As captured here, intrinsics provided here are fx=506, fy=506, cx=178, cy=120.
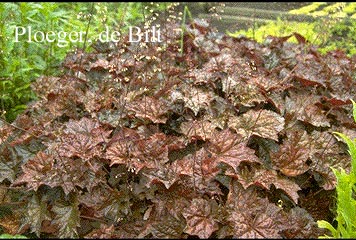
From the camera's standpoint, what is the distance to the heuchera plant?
251cm

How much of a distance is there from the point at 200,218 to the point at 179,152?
64 cm

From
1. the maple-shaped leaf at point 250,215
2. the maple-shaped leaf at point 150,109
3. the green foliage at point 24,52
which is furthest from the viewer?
the green foliage at point 24,52

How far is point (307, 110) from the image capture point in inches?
→ 127

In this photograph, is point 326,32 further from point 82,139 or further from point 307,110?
point 82,139

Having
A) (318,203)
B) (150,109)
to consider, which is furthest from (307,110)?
(150,109)

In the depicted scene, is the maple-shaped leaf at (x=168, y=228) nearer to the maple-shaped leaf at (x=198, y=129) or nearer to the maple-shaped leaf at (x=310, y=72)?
the maple-shaped leaf at (x=198, y=129)

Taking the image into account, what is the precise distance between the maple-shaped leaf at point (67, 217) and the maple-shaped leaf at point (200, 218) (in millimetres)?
581

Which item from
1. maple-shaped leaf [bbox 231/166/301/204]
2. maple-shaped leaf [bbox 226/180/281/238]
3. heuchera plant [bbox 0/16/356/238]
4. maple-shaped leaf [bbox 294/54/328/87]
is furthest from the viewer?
maple-shaped leaf [bbox 294/54/328/87]

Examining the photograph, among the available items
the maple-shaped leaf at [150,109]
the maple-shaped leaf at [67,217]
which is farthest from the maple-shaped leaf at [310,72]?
the maple-shaped leaf at [67,217]

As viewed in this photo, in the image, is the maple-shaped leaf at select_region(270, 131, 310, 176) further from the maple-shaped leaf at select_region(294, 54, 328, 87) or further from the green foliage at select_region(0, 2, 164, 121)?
the green foliage at select_region(0, 2, 164, 121)

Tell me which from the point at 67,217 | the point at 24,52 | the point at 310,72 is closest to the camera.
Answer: the point at 67,217

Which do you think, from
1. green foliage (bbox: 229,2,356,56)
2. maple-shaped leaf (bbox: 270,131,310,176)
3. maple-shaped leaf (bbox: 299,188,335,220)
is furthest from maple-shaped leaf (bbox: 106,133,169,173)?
green foliage (bbox: 229,2,356,56)

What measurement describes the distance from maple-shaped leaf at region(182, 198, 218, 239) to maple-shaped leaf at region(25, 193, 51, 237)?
0.79 m

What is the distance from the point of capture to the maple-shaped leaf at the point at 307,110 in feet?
10.4
